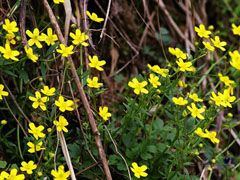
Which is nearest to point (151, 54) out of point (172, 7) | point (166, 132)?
point (172, 7)

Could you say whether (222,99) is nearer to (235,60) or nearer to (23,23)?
(235,60)

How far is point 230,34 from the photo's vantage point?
318 centimetres

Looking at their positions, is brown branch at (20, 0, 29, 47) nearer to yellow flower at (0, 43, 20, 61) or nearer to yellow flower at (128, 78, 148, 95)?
yellow flower at (0, 43, 20, 61)

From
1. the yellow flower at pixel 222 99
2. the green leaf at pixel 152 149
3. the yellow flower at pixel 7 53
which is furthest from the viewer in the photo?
the green leaf at pixel 152 149

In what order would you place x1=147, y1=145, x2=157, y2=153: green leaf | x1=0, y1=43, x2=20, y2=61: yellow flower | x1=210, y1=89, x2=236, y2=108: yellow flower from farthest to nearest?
x1=147, y1=145, x2=157, y2=153: green leaf < x1=210, y1=89, x2=236, y2=108: yellow flower < x1=0, y1=43, x2=20, y2=61: yellow flower

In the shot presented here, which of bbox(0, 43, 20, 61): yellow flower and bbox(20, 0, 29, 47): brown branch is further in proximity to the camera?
bbox(20, 0, 29, 47): brown branch

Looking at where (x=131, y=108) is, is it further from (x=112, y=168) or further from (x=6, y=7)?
(x=6, y=7)

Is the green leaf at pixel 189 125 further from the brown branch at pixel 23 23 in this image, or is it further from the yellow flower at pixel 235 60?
the brown branch at pixel 23 23

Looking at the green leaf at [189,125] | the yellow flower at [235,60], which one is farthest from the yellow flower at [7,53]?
the yellow flower at [235,60]

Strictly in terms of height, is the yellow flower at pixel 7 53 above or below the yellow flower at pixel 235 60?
above

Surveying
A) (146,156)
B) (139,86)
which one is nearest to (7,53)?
(139,86)

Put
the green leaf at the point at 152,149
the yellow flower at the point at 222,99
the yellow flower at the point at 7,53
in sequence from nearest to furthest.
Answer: the yellow flower at the point at 7,53
the yellow flower at the point at 222,99
the green leaf at the point at 152,149

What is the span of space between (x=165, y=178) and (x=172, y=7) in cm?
164

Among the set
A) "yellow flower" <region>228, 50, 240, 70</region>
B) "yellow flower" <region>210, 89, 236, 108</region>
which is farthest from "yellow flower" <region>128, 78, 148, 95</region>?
"yellow flower" <region>228, 50, 240, 70</region>
